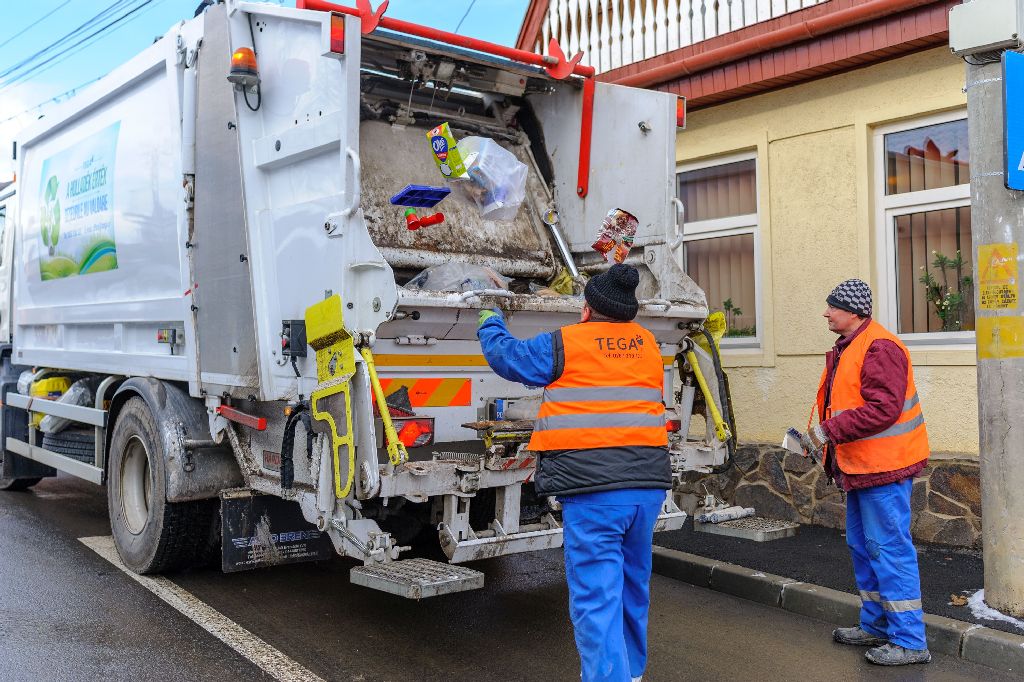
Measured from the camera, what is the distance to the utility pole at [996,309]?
453 centimetres

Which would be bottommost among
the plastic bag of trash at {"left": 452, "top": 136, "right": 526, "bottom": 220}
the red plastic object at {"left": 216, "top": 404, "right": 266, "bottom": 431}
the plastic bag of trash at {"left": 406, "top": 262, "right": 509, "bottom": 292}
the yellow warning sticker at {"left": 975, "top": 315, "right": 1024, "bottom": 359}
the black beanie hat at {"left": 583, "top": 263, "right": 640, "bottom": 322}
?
the red plastic object at {"left": 216, "top": 404, "right": 266, "bottom": 431}

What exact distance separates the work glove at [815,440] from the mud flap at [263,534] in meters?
2.23

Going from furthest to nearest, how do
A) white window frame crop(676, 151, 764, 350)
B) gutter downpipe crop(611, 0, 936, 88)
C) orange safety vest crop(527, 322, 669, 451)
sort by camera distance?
white window frame crop(676, 151, 764, 350), gutter downpipe crop(611, 0, 936, 88), orange safety vest crop(527, 322, 669, 451)

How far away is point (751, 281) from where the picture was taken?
7703 millimetres

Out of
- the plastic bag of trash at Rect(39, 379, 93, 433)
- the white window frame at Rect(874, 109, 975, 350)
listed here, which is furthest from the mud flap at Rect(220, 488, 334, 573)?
the white window frame at Rect(874, 109, 975, 350)

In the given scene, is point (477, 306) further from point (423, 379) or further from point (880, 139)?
point (880, 139)

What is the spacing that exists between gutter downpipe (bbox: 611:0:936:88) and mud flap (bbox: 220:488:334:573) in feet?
14.9

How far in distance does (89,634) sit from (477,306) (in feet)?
7.32

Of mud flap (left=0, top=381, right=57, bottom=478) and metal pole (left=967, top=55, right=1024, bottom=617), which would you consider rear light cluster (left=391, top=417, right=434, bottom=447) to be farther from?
mud flap (left=0, top=381, right=57, bottom=478)

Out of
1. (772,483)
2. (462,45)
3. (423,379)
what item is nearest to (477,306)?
(423,379)

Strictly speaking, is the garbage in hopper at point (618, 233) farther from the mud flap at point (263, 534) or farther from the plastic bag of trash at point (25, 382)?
the plastic bag of trash at point (25, 382)

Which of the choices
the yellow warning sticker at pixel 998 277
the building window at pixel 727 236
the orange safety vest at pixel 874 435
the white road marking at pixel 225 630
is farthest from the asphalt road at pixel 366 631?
the building window at pixel 727 236

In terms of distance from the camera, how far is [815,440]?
433 cm

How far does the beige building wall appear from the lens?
20.7 ft
